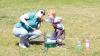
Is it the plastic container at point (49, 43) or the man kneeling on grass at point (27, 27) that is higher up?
the man kneeling on grass at point (27, 27)

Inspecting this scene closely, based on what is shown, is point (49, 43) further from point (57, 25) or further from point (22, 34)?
point (22, 34)

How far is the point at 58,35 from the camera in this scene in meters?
11.7

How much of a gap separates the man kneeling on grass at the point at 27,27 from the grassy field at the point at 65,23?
0.31 metres

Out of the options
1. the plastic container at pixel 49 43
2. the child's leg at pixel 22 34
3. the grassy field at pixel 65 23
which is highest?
the child's leg at pixel 22 34

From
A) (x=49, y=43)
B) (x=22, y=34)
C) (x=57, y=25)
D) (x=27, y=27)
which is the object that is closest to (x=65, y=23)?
(x=57, y=25)

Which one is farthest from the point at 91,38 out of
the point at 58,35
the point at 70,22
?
the point at 70,22

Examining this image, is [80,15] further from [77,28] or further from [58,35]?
[58,35]

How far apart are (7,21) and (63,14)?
317 centimetres

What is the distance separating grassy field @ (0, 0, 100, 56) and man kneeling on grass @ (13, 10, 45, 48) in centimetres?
31

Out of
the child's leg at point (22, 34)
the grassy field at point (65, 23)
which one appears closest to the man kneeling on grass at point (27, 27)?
the child's leg at point (22, 34)

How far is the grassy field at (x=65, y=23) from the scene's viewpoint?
11242 millimetres

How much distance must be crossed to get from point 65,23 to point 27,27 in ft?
16.1

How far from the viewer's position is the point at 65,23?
52.7 ft

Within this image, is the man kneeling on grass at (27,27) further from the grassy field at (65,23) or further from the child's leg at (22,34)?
the grassy field at (65,23)
